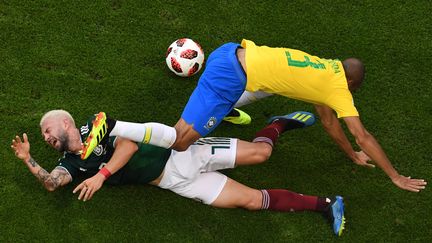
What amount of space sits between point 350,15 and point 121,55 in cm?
274

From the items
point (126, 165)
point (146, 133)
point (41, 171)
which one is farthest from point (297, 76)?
point (41, 171)

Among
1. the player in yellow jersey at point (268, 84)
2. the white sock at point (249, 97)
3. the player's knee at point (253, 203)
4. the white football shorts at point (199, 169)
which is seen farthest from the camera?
the white sock at point (249, 97)

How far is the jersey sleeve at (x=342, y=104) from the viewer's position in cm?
471

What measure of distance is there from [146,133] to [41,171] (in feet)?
3.17

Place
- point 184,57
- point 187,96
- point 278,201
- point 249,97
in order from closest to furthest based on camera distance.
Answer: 1. point 278,201
2. point 249,97
3. point 184,57
4. point 187,96

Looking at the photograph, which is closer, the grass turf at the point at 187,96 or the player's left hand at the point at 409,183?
the player's left hand at the point at 409,183

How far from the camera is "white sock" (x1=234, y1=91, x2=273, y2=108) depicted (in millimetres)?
5391

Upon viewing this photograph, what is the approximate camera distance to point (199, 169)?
16.3 feet

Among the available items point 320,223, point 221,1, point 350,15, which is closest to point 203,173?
point 320,223

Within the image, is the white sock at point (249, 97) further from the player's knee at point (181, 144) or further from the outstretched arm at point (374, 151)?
the outstretched arm at point (374, 151)

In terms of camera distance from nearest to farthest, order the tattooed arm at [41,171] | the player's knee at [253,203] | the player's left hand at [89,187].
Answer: the player's left hand at [89,187], the tattooed arm at [41,171], the player's knee at [253,203]

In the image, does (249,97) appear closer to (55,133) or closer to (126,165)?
(126,165)

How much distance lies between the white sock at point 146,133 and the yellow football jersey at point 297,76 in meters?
0.88

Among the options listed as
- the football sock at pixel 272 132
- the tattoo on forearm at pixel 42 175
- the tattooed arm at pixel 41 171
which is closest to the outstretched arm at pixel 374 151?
the football sock at pixel 272 132
